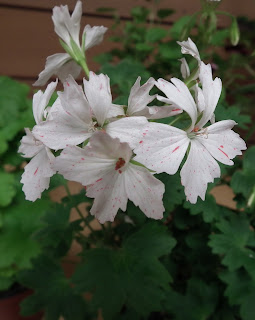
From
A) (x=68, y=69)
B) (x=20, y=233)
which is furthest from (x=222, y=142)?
(x=20, y=233)

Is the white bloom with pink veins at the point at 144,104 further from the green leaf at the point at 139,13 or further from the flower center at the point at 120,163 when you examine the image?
the green leaf at the point at 139,13

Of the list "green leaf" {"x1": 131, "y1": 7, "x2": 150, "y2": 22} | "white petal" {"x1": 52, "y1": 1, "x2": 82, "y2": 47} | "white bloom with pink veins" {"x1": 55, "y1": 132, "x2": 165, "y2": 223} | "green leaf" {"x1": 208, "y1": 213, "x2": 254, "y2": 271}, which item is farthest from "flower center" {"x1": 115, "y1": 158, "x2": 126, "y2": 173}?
"green leaf" {"x1": 131, "y1": 7, "x2": 150, "y2": 22}

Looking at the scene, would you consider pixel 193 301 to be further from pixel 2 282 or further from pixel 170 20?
pixel 170 20

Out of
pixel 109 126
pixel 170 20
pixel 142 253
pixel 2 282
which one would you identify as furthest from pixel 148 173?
pixel 170 20

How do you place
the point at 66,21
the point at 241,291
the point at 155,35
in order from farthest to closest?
the point at 155,35 → the point at 241,291 → the point at 66,21

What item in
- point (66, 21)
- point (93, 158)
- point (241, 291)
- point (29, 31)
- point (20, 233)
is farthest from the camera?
point (29, 31)

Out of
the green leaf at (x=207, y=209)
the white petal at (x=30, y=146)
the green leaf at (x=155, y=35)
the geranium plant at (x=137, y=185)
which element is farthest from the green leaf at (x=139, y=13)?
the white petal at (x=30, y=146)

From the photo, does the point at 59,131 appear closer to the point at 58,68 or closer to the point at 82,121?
the point at 82,121
